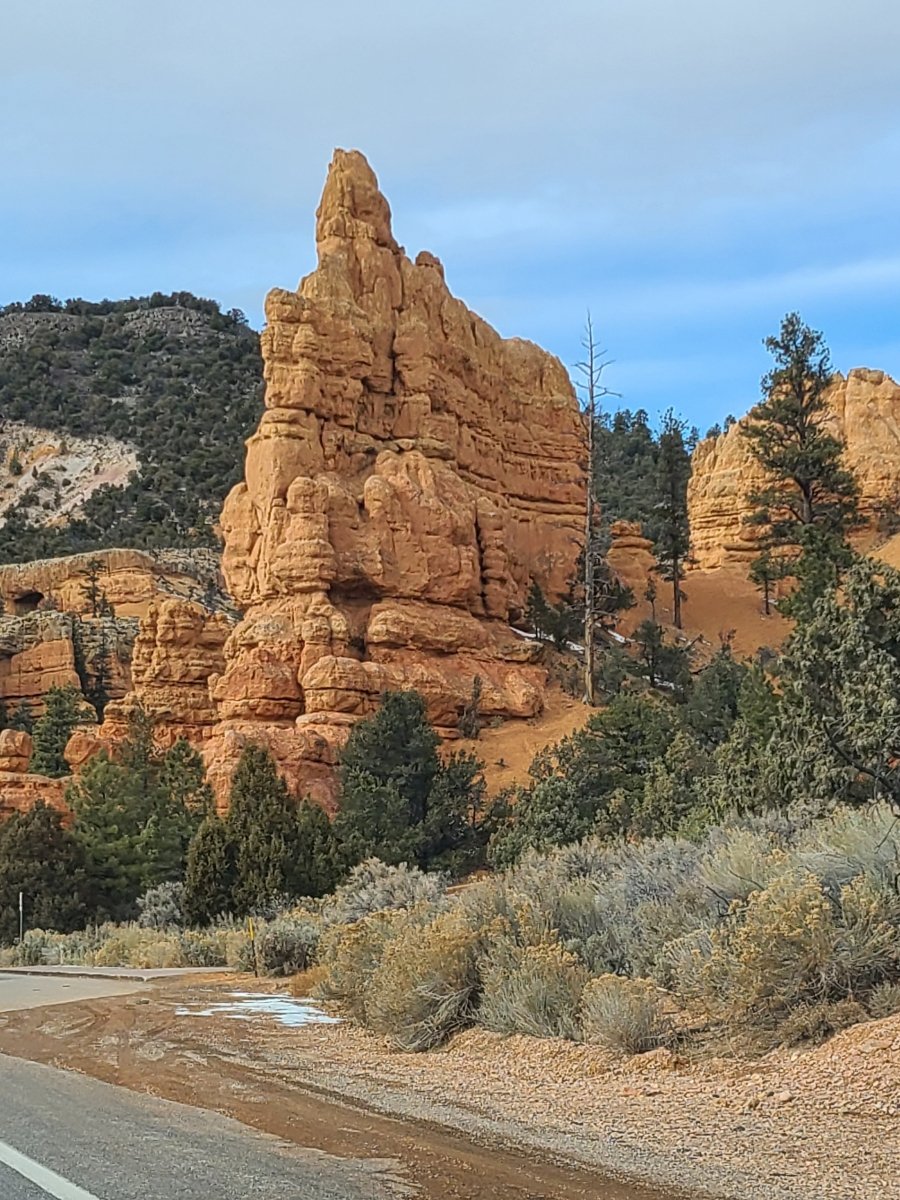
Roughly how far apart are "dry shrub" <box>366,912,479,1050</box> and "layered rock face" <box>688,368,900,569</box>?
197 feet

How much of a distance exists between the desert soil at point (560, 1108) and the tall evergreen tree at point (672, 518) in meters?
49.9

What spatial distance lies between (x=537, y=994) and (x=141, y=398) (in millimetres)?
121240

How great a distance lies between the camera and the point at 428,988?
11055mm

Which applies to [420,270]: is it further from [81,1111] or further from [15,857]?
[81,1111]

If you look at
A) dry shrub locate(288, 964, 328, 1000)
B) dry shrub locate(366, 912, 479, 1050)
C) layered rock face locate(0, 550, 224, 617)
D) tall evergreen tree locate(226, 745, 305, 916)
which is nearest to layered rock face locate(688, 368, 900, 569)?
layered rock face locate(0, 550, 224, 617)

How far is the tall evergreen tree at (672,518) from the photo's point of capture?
60.5 m

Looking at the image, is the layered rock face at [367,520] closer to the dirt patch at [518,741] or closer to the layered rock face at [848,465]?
the dirt patch at [518,741]

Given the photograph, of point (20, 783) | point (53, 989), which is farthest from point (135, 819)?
point (53, 989)

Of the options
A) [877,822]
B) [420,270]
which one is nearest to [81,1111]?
[877,822]

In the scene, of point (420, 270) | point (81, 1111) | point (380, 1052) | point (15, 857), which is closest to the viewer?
point (81, 1111)

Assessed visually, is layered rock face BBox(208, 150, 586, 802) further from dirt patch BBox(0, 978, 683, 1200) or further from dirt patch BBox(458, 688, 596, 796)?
dirt patch BBox(0, 978, 683, 1200)

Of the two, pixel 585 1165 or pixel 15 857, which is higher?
pixel 585 1165

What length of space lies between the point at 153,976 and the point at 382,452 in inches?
1205

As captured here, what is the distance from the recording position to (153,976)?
2002cm
